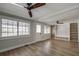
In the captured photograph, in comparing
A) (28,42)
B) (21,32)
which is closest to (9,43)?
(21,32)

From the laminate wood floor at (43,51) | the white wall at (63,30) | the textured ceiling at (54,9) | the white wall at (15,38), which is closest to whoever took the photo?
the white wall at (15,38)

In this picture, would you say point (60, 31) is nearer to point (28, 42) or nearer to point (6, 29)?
point (28, 42)

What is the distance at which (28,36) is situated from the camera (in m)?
5.91

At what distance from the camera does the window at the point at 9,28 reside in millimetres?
4066

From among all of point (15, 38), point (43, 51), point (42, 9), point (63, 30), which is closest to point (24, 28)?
point (15, 38)

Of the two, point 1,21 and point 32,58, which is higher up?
point 1,21

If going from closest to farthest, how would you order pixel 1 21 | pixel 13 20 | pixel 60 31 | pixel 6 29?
pixel 1 21 < pixel 6 29 < pixel 13 20 < pixel 60 31

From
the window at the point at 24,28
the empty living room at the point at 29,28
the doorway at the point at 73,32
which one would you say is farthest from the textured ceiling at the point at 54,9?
the doorway at the point at 73,32

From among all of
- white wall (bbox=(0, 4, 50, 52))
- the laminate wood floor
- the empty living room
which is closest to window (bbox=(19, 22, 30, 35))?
the empty living room

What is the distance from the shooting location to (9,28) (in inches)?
175

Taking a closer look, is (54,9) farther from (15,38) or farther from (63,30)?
(63,30)

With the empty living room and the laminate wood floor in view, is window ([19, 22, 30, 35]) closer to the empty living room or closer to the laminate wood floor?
the empty living room

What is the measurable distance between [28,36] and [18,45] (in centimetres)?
125

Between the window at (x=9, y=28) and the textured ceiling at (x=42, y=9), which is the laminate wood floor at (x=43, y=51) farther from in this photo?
the textured ceiling at (x=42, y=9)
